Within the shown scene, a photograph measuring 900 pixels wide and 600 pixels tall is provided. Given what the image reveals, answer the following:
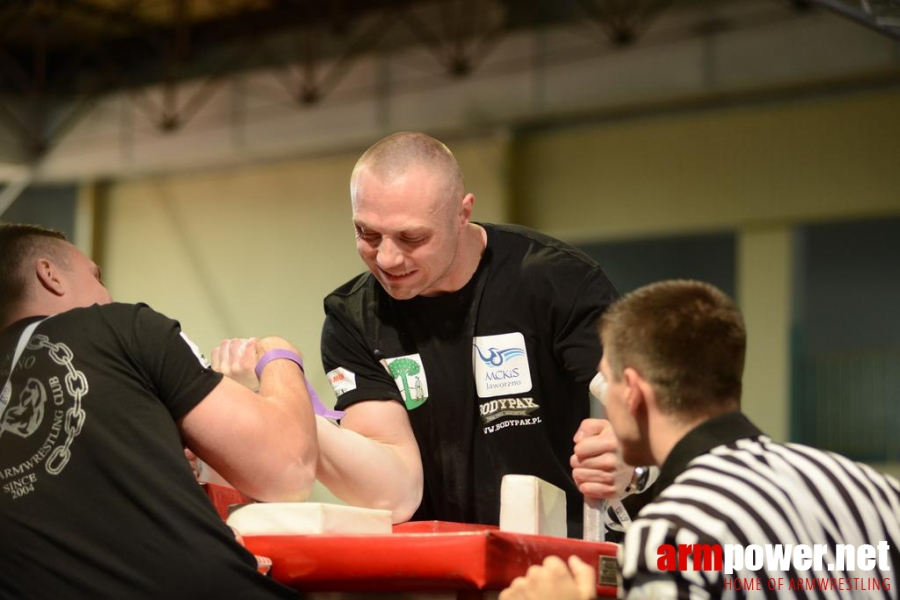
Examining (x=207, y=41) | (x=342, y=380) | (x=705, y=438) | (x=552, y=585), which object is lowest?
(x=552, y=585)

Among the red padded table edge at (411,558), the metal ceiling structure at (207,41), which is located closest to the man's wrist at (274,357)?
the red padded table edge at (411,558)

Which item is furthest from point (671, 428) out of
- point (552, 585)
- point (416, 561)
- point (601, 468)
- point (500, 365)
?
point (500, 365)

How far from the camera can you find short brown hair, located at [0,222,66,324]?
2.23 m

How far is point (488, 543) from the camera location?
1.94 meters

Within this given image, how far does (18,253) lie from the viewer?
227cm

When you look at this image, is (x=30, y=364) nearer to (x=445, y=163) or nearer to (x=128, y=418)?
(x=128, y=418)

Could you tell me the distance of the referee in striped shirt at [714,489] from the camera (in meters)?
1.67

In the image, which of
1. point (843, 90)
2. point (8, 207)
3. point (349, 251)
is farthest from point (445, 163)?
point (8, 207)

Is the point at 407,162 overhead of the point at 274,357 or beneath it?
overhead

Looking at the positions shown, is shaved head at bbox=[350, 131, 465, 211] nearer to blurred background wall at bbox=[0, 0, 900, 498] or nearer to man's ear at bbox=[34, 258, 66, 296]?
man's ear at bbox=[34, 258, 66, 296]

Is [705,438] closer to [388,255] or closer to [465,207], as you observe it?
[388,255]

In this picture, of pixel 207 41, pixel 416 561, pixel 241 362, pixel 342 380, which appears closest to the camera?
pixel 416 561

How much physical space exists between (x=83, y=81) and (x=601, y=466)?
11.3 metres

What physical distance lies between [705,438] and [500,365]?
1.28 metres
